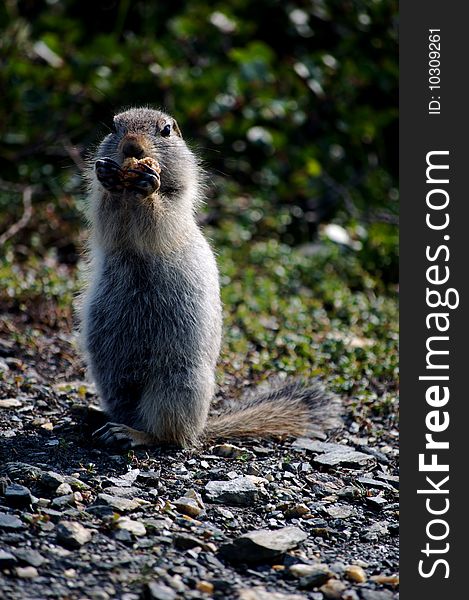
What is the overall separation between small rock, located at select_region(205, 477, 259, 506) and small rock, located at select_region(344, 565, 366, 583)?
659mm

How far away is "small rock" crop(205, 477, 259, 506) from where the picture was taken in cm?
373

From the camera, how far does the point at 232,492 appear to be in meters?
3.77

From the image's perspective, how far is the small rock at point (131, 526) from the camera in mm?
3258

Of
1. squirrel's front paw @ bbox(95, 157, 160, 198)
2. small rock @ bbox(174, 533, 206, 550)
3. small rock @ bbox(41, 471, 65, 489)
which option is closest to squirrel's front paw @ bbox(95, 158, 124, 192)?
squirrel's front paw @ bbox(95, 157, 160, 198)

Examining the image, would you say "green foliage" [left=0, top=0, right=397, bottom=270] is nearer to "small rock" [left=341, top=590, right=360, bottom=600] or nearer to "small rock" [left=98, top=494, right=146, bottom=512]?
"small rock" [left=98, top=494, right=146, bottom=512]

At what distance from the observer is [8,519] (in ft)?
10.6

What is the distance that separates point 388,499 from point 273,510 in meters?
0.64

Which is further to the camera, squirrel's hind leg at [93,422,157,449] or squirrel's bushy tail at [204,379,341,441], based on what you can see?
squirrel's bushy tail at [204,379,341,441]

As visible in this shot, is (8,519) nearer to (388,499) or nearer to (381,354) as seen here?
(388,499)

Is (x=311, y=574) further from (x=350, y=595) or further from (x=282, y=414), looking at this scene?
(x=282, y=414)

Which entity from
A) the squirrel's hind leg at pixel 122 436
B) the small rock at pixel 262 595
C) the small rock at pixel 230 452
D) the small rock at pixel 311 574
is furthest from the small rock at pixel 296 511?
the squirrel's hind leg at pixel 122 436

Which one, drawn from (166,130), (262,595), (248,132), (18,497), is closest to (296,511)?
(262,595)

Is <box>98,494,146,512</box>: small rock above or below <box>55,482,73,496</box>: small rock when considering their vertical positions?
below

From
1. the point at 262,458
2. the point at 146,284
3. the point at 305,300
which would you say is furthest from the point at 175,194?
the point at 305,300
